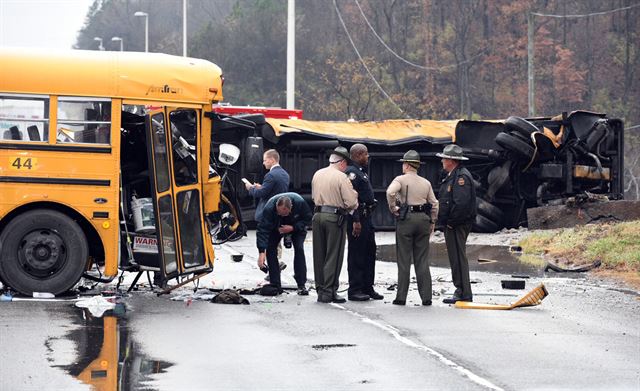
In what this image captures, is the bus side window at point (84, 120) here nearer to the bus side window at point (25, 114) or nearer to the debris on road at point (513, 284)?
the bus side window at point (25, 114)

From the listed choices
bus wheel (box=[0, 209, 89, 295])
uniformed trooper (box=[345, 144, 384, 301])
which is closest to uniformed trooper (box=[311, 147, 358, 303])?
uniformed trooper (box=[345, 144, 384, 301])

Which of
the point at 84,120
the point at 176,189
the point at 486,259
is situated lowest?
the point at 486,259

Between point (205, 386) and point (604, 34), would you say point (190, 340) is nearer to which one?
point (205, 386)

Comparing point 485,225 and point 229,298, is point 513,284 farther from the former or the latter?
point 485,225

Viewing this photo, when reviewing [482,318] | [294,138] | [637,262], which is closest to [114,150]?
[482,318]

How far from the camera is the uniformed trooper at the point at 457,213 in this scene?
1564cm

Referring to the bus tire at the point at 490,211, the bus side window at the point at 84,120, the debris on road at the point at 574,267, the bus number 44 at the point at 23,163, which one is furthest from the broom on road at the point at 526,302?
the bus tire at the point at 490,211

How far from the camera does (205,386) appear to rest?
9.80 m

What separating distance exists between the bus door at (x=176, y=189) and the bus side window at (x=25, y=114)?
1195 millimetres

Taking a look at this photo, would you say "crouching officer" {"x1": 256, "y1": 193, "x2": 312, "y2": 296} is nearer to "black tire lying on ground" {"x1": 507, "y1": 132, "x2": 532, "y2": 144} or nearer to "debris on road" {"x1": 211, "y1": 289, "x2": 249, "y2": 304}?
"debris on road" {"x1": 211, "y1": 289, "x2": 249, "y2": 304}

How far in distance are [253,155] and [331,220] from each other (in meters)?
1.20

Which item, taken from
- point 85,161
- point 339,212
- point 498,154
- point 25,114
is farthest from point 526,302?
point 498,154

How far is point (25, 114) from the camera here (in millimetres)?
14914

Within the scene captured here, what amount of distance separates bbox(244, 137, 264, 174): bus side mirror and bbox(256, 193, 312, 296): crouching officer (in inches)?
22.1
